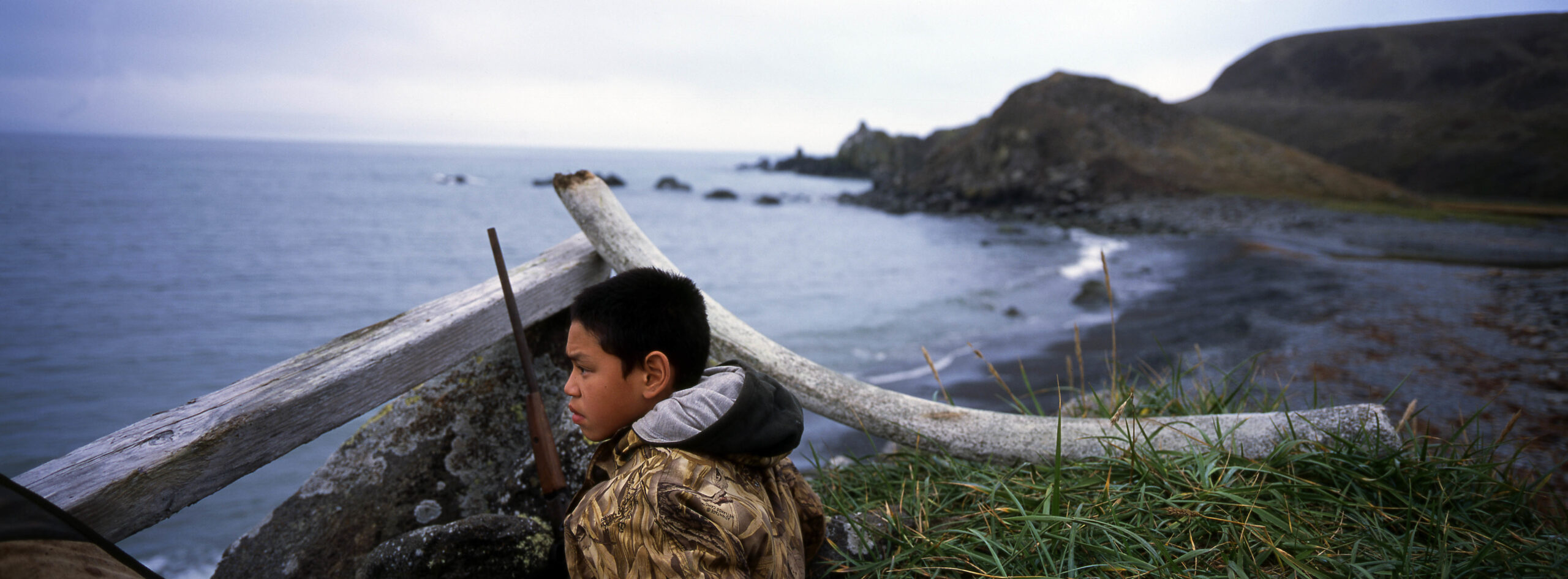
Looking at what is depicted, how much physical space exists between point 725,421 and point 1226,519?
4.97ft

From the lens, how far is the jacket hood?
1.41m

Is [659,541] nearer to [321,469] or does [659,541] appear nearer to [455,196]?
[321,469]

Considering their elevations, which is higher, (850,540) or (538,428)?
(538,428)

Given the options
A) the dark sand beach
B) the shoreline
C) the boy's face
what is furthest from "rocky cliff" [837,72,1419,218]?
the boy's face

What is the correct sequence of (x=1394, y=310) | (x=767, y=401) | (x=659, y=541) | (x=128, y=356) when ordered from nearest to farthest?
(x=659, y=541), (x=767, y=401), (x=1394, y=310), (x=128, y=356)

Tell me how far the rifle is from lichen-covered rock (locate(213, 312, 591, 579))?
222 millimetres

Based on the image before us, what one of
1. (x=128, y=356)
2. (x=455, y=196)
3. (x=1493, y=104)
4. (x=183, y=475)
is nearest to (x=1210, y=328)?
(x=183, y=475)

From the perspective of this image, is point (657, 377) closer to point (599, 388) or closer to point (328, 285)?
point (599, 388)

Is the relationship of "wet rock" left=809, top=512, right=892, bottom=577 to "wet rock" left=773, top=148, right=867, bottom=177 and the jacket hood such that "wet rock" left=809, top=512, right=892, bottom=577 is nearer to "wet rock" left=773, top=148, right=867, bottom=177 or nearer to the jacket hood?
the jacket hood

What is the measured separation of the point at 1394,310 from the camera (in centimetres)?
888

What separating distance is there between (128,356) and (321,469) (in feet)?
36.9

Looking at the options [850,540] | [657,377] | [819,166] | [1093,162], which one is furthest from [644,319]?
[819,166]

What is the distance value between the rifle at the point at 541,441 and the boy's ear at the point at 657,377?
0.83 metres

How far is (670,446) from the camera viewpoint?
1430 millimetres
